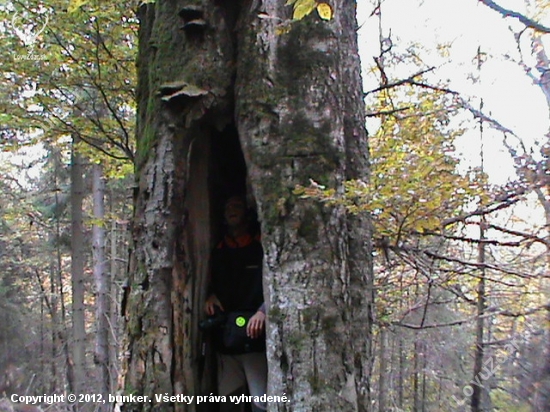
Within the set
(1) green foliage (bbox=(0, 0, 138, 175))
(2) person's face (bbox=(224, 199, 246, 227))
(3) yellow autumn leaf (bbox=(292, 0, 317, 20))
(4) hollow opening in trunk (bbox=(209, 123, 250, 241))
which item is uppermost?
(1) green foliage (bbox=(0, 0, 138, 175))

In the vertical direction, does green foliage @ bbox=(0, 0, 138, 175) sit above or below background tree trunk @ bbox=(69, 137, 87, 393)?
above

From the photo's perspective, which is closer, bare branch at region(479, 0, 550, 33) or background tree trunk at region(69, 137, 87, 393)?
bare branch at region(479, 0, 550, 33)

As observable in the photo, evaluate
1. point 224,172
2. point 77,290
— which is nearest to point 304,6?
point 224,172

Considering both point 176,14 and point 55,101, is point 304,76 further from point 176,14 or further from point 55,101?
point 55,101

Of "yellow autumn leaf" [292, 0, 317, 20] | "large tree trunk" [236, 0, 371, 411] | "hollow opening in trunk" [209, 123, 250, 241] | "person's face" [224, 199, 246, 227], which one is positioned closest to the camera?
"yellow autumn leaf" [292, 0, 317, 20]

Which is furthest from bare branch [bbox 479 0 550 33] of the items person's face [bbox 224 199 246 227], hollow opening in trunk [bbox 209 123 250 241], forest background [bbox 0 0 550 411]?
person's face [bbox 224 199 246 227]

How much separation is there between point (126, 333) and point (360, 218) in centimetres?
178

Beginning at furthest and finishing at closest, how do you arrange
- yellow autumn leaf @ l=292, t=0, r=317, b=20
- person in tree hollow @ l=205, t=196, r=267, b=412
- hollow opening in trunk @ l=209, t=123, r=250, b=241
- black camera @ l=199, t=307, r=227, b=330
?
hollow opening in trunk @ l=209, t=123, r=250, b=241 → person in tree hollow @ l=205, t=196, r=267, b=412 → black camera @ l=199, t=307, r=227, b=330 → yellow autumn leaf @ l=292, t=0, r=317, b=20

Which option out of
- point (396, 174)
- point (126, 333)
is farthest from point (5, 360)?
point (396, 174)

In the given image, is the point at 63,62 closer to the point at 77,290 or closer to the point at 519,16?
the point at 519,16

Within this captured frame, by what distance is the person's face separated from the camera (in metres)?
3.62

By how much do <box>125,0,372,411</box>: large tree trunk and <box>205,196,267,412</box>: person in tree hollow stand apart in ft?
0.75

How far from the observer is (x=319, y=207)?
2.74 meters

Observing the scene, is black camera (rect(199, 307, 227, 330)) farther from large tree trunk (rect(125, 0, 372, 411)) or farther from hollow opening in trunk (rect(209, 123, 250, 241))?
hollow opening in trunk (rect(209, 123, 250, 241))
